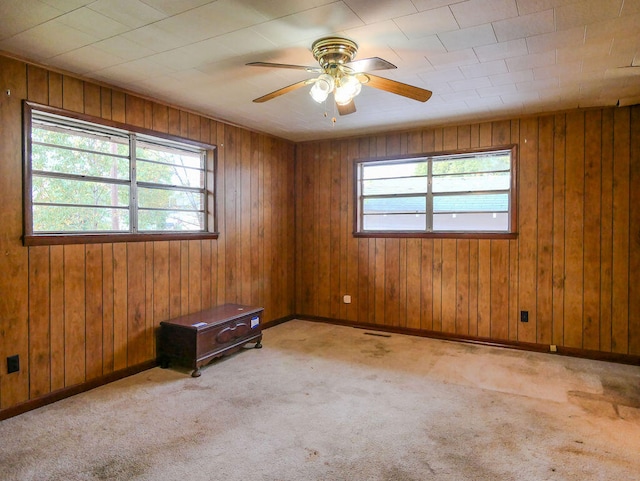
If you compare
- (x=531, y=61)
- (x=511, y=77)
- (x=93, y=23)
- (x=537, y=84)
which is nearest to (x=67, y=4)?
(x=93, y=23)

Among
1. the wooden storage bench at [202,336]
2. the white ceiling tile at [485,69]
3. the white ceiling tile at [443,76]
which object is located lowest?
the wooden storage bench at [202,336]

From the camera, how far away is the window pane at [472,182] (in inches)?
165

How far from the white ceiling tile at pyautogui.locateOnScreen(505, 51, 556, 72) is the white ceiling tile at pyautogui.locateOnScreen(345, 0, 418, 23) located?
1.05 m

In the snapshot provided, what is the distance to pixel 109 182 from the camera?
326cm

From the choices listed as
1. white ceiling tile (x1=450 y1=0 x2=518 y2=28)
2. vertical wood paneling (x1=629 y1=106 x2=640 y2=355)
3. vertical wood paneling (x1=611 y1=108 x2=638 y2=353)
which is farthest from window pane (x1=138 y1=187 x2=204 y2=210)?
vertical wood paneling (x1=629 y1=106 x2=640 y2=355)

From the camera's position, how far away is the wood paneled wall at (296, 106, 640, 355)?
12.1 feet

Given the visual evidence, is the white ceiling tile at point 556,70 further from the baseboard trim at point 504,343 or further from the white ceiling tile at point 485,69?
the baseboard trim at point 504,343

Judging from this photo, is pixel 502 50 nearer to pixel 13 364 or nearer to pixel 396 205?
pixel 396 205

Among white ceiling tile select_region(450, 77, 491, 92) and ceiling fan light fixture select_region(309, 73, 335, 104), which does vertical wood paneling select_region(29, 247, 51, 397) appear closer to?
ceiling fan light fixture select_region(309, 73, 335, 104)

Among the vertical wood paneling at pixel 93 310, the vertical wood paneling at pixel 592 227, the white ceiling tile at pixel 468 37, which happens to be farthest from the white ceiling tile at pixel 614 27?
the vertical wood paneling at pixel 93 310

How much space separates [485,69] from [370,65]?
1.18 m

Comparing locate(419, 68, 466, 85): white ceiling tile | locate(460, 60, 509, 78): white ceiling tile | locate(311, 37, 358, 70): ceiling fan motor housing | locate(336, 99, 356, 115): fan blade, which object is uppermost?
locate(419, 68, 466, 85): white ceiling tile

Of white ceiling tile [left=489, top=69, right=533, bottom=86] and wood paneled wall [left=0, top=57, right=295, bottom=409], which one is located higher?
white ceiling tile [left=489, top=69, right=533, bottom=86]

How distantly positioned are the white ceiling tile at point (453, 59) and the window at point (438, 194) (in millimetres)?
1722
